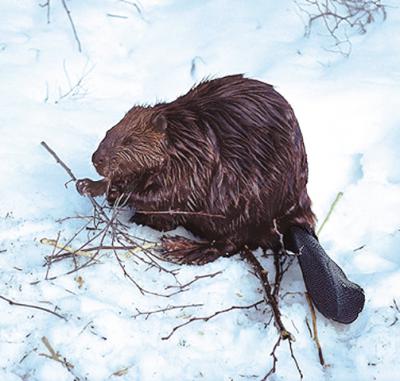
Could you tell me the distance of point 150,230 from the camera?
7.48 ft

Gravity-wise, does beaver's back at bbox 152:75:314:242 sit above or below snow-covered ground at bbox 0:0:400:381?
above

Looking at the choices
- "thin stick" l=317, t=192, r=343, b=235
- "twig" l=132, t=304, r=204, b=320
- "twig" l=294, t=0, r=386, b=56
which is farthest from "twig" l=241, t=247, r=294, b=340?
"twig" l=294, t=0, r=386, b=56

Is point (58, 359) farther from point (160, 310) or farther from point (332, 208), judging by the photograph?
point (332, 208)

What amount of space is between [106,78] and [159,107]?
42.0 inches

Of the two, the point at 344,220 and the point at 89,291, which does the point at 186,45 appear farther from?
the point at 89,291

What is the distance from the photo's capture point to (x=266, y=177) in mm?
2117

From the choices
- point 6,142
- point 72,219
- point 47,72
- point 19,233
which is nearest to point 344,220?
point 72,219

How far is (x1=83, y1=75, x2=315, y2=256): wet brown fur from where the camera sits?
2.12 m

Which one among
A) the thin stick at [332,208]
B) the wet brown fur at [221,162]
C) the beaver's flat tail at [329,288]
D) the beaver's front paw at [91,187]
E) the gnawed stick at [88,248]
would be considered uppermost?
the wet brown fur at [221,162]

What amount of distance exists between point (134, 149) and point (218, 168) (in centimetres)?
25

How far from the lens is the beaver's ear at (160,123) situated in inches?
83.7

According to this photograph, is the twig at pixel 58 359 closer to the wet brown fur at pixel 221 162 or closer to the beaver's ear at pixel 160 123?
the wet brown fur at pixel 221 162

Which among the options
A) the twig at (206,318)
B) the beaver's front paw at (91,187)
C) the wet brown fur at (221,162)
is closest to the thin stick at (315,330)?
the twig at (206,318)

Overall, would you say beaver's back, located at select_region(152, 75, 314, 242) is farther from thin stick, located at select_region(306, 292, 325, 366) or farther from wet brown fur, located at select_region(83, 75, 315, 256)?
thin stick, located at select_region(306, 292, 325, 366)
